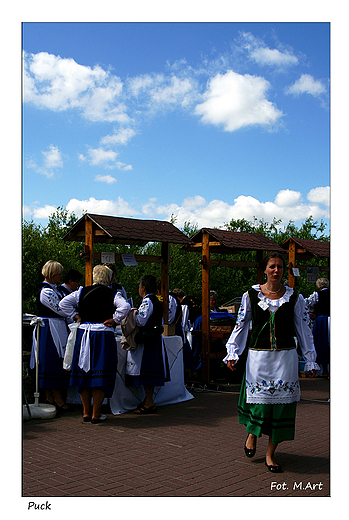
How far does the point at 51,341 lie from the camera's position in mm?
6785

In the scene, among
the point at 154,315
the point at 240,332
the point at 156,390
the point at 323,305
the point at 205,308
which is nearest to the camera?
the point at 240,332

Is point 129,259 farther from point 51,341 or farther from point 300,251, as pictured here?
point 300,251

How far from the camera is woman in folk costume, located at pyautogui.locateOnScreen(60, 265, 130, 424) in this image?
6016 millimetres

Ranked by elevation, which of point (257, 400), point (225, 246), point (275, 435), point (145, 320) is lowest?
point (275, 435)

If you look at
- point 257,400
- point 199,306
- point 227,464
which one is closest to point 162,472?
point 227,464

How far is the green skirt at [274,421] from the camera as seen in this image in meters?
4.35

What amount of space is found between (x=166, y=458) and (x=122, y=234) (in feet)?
12.2

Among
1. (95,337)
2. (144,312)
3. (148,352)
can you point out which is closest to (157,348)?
(148,352)

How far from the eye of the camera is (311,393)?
844 centimetres

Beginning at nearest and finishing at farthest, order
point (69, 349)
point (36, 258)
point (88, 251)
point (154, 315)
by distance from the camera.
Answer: point (69, 349) → point (154, 315) → point (88, 251) → point (36, 258)

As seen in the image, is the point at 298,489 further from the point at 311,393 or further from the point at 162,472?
the point at 311,393

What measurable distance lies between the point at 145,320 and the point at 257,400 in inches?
98.7

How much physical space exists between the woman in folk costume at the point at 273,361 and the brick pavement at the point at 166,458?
0.38 m
